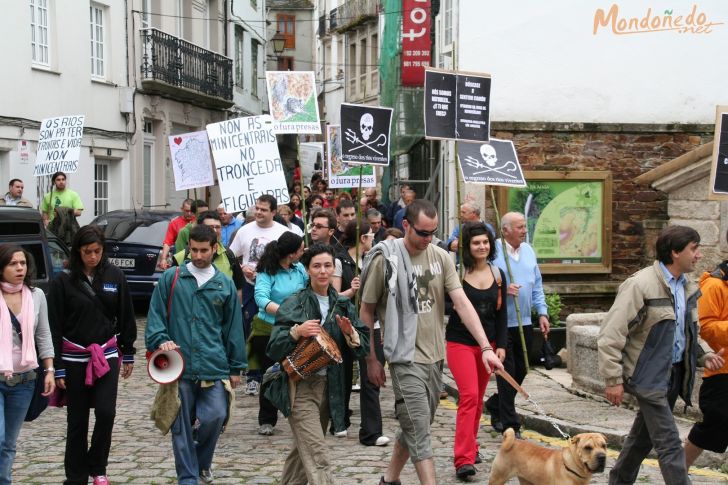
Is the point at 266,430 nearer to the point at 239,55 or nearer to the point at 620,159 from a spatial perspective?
the point at 620,159

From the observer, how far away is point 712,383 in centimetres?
693

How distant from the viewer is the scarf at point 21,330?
21.5 feet

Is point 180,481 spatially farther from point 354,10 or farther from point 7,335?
point 354,10

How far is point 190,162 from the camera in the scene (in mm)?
15078

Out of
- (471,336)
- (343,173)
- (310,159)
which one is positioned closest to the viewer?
(471,336)

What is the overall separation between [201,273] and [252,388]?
4.20 m

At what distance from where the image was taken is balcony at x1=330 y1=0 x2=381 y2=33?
45.2 m

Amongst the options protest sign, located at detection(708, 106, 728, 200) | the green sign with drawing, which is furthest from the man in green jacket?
the green sign with drawing

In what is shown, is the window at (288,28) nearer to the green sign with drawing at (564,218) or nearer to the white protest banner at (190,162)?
the white protest banner at (190,162)

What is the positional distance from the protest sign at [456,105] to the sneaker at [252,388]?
3005 mm

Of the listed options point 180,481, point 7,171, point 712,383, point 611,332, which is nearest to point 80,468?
point 180,481

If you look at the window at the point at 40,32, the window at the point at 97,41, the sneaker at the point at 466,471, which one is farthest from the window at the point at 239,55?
the sneaker at the point at 466,471

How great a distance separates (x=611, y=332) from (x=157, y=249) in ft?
38.1

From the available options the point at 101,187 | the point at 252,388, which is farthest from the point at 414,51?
the point at 252,388
